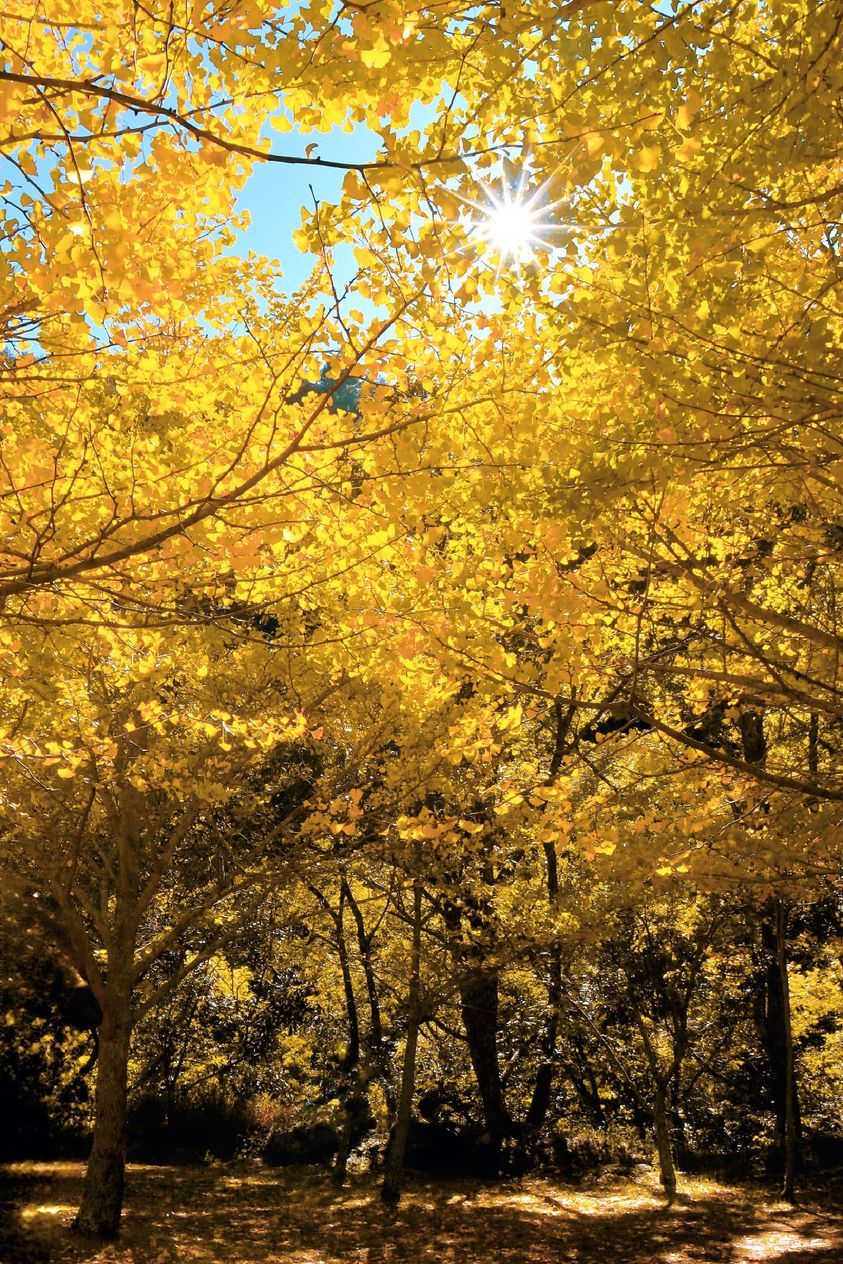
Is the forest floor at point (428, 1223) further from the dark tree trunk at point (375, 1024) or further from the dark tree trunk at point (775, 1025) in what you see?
the dark tree trunk at point (375, 1024)

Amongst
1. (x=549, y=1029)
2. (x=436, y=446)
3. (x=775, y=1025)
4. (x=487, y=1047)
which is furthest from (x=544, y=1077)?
(x=436, y=446)

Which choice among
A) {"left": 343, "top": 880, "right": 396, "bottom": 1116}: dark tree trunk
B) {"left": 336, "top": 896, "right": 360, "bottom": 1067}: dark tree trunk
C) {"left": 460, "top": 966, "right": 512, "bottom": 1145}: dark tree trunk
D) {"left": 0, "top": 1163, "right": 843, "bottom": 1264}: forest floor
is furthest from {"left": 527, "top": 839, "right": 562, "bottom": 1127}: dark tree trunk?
{"left": 336, "top": 896, "right": 360, "bottom": 1067}: dark tree trunk

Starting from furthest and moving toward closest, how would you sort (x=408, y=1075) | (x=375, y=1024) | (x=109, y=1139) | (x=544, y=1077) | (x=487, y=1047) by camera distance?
(x=375, y=1024)
(x=544, y=1077)
(x=487, y=1047)
(x=408, y=1075)
(x=109, y=1139)

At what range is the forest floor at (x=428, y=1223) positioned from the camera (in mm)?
7340

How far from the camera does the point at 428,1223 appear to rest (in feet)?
28.9

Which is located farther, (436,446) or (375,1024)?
(375,1024)

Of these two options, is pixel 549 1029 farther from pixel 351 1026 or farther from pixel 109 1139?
pixel 109 1139

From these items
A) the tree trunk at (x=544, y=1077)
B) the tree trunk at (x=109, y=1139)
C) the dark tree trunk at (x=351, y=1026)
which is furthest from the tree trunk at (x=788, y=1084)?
the tree trunk at (x=109, y=1139)

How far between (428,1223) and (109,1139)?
336 cm

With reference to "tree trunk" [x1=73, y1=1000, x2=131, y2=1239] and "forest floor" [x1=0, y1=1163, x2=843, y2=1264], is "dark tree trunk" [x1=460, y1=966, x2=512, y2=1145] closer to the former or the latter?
"forest floor" [x1=0, y1=1163, x2=843, y2=1264]

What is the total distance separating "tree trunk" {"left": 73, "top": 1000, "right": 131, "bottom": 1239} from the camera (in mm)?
7496

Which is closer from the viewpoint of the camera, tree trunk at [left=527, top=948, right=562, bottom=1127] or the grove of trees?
the grove of trees

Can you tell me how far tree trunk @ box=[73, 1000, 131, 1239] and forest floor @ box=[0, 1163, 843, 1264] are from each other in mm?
247

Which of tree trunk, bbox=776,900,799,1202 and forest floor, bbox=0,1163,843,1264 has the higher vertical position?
tree trunk, bbox=776,900,799,1202
